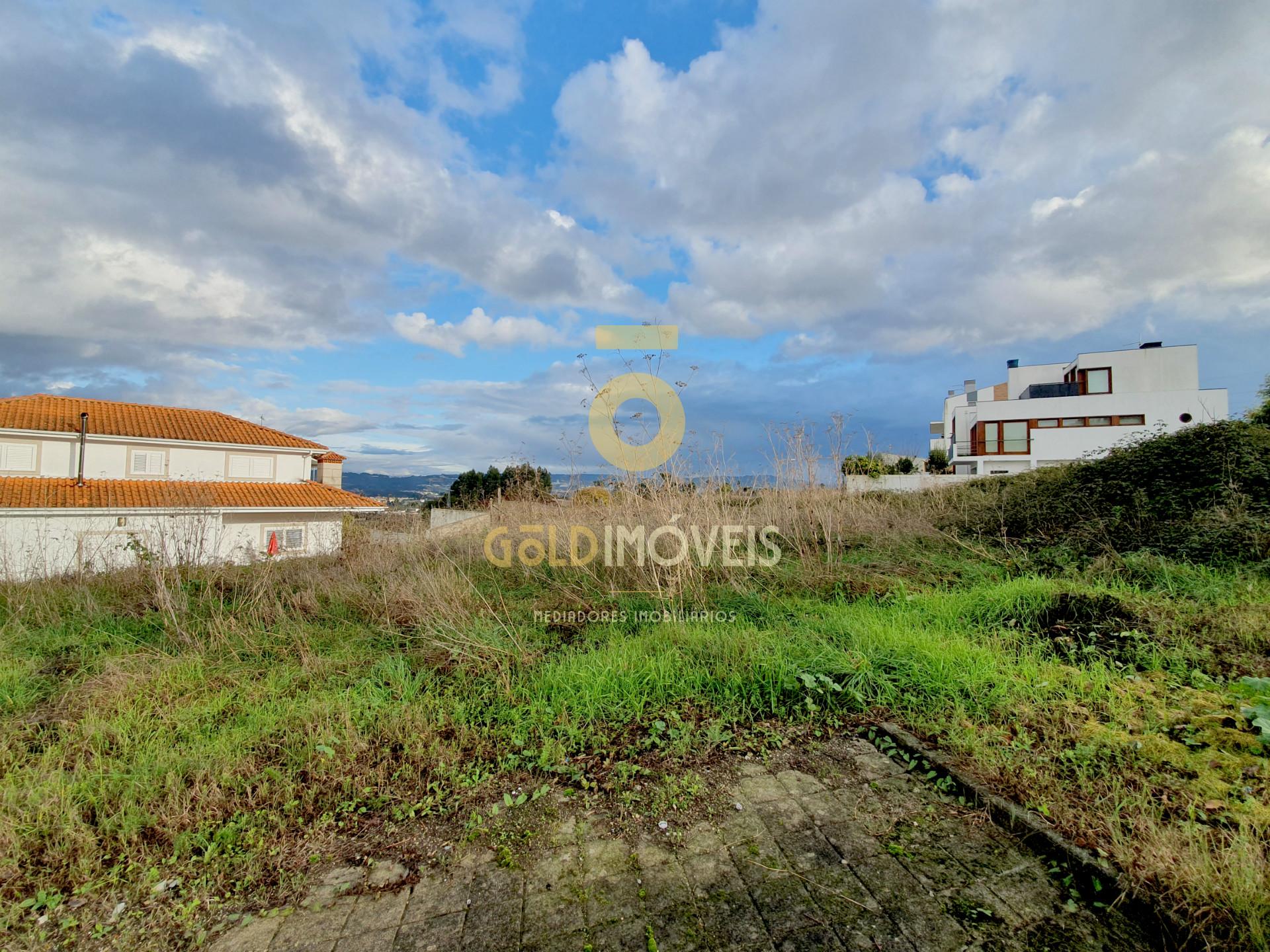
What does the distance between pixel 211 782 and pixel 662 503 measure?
3.50 metres

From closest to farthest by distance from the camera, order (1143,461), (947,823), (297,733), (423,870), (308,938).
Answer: (308,938) < (423,870) < (947,823) < (297,733) < (1143,461)

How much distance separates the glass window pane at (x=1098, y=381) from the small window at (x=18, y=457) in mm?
44968

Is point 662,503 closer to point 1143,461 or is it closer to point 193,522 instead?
point 193,522

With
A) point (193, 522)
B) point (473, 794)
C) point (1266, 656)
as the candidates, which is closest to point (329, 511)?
point (193, 522)

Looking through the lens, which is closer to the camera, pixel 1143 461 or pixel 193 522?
pixel 193 522

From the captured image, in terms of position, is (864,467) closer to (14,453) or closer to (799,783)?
(799,783)

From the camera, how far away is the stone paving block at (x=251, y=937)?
135 cm

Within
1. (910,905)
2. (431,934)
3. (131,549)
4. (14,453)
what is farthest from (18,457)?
(910,905)

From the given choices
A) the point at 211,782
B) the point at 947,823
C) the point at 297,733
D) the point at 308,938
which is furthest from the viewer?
the point at 297,733

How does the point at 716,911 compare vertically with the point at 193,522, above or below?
below

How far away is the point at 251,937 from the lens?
1387 millimetres

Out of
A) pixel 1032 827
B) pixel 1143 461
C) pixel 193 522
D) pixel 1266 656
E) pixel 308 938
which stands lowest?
pixel 308 938

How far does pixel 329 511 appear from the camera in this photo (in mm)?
22125

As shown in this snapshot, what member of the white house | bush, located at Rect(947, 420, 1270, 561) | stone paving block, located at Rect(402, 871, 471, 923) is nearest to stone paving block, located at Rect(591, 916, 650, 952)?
stone paving block, located at Rect(402, 871, 471, 923)
